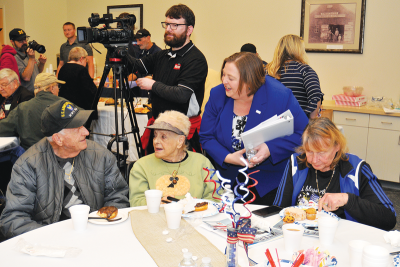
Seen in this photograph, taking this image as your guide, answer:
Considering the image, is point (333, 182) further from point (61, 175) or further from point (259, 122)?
point (61, 175)

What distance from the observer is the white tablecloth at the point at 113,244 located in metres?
1.25

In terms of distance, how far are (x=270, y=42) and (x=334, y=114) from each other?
1.53m

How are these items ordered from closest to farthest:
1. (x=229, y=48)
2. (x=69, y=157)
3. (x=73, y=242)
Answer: (x=73, y=242)
(x=69, y=157)
(x=229, y=48)

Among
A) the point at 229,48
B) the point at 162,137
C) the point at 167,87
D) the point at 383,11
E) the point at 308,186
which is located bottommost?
the point at 308,186

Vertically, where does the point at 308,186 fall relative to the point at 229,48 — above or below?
below

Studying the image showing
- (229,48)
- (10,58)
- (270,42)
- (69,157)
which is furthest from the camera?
(229,48)

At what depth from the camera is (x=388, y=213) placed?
1.68 meters

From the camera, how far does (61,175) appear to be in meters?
1.93

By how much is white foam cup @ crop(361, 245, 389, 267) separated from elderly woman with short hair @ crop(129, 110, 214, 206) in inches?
40.0

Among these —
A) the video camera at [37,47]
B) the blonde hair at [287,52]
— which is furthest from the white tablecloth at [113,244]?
the video camera at [37,47]

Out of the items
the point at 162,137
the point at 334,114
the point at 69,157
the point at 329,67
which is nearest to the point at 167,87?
the point at 162,137

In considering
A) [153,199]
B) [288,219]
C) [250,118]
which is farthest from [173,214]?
[250,118]

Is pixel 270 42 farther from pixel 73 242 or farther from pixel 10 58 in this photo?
pixel 73 242

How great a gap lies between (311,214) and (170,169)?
2.66 ft
